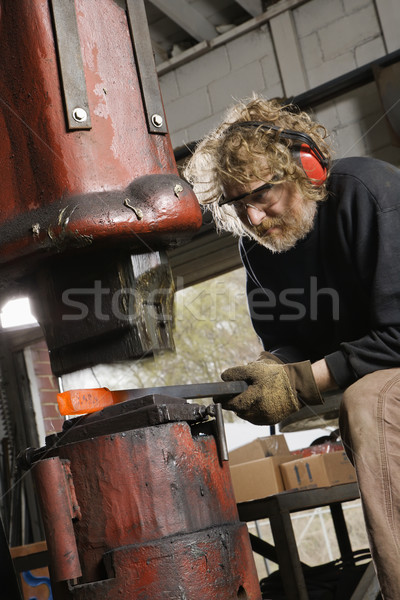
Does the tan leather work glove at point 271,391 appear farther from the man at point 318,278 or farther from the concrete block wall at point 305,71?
the concrete block wall at point 305,71

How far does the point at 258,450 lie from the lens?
3311mm

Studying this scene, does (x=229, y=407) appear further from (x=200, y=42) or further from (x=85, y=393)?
(x=200, y=42)

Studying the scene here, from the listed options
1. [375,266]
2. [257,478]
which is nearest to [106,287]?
[375,266]

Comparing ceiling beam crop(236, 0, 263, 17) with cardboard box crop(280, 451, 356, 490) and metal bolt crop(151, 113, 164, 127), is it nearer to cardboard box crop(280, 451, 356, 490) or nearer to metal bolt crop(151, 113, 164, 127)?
cardboard box crop(280, 451, 356, 490)

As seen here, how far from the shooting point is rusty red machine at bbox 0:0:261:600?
1.24 metres

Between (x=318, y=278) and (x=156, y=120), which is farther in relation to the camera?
(x=318, y=278)

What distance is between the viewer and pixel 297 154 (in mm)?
1885

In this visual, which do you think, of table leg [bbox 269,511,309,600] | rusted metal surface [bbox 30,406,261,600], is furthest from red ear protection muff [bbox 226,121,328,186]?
table leg [bbox 269,511,309,600]

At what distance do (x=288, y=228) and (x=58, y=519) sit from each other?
3.46 feet

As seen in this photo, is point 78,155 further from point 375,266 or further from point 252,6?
point 252,6

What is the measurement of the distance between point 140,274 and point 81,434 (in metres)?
0.34

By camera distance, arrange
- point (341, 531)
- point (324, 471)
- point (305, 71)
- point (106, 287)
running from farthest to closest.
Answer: point (305, 71), point (341, 531), point (324, 471), point (106, 287)

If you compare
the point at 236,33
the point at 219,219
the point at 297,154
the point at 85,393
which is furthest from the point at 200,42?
the point at 85,393

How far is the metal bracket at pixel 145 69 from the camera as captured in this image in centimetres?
149
